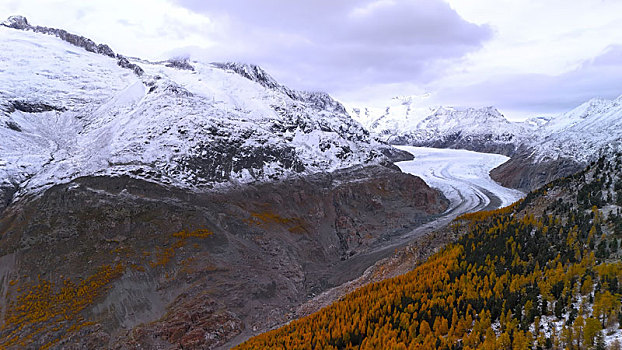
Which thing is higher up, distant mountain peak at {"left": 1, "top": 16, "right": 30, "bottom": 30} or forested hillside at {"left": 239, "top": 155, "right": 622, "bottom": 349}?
distant mountain peak at {"left": 1, "top": 16, "right": 30, "bottom": 30}

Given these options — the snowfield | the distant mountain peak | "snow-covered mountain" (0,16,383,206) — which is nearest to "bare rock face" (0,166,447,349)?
"snow-covered mountain" (0,16,383,206)

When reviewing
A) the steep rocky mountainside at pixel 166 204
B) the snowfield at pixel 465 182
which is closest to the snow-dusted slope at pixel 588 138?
the snowfield at pixel 465 182

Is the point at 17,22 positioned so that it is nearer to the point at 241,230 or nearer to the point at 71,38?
the point at 71,38

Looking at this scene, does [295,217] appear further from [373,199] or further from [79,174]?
[79,174]

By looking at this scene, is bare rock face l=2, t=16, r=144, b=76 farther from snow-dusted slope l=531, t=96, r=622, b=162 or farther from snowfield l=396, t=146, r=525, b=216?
snow-dusted slope l=531, t=96, r=622, b=162

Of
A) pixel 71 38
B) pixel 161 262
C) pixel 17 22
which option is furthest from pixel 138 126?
pixel 17 22
